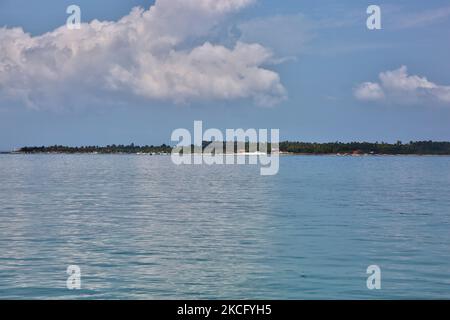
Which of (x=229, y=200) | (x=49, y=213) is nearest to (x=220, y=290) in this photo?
(x=49, y=213)

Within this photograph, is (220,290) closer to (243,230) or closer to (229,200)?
(243,230)

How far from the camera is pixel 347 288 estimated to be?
25.9 metres

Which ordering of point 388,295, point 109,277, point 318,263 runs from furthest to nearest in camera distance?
point 318,263, point 109,277, point 388,295

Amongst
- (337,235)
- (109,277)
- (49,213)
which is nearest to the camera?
(109,277)

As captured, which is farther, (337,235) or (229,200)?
(229,200)

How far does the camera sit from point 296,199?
221ft

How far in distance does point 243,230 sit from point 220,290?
1757cm

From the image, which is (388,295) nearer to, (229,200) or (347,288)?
(347,288)

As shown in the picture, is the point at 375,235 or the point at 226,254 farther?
the point at 375,235
